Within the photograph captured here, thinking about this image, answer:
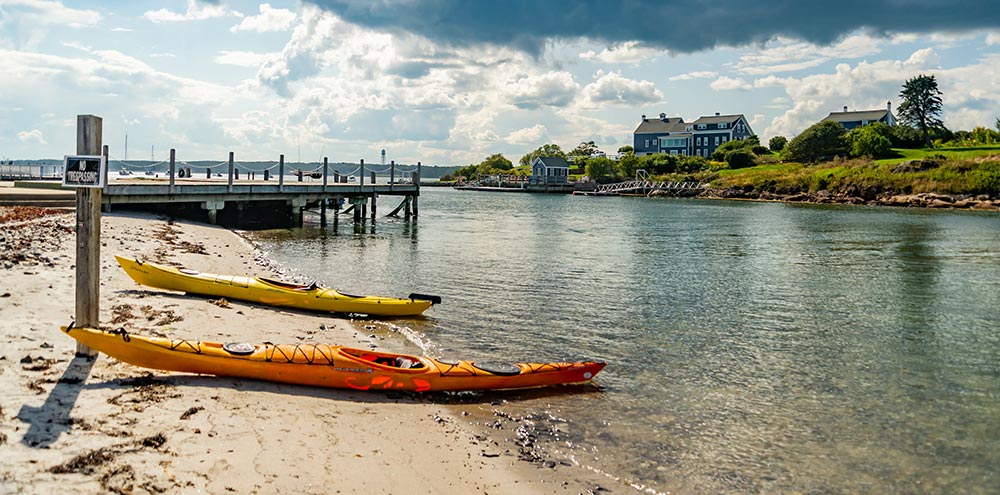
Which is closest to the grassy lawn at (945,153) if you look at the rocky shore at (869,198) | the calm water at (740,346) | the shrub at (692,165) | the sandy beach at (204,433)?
the rocky shore at (869,198)

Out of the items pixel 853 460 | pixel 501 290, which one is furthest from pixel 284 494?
pixel 501 290

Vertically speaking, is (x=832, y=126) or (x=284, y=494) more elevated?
(x=832, y=126)

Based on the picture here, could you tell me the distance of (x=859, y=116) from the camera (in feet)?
424

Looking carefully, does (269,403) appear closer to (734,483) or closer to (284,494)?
(284,494)

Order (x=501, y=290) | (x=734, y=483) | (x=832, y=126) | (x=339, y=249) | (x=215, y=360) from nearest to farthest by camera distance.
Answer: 1. (x=734, y=483)
2. (x=215, y=360)
3. (x=501, y=290)
4. (x=339, y=249)
5. (x=832, y=126)

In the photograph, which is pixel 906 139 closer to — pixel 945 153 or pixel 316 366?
pixel 945 153

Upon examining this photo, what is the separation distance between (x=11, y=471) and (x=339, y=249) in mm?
24465

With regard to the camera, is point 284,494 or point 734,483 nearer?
point 284,494

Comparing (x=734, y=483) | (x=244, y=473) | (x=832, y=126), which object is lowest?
(x=734, y=483)

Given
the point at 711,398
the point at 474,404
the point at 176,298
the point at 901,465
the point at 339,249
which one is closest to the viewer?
the point at 901,465

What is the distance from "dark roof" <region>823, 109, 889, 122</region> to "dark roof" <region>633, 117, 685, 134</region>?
29.0m

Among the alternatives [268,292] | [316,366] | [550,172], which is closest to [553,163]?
[550,172]

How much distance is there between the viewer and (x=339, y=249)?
30.0 metres

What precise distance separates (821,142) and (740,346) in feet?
344
